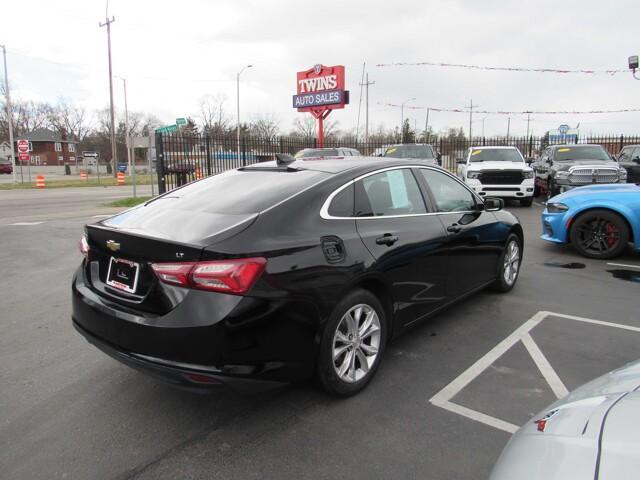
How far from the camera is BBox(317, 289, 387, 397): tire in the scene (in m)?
2.96

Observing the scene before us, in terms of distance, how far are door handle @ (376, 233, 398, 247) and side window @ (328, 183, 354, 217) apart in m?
0.28

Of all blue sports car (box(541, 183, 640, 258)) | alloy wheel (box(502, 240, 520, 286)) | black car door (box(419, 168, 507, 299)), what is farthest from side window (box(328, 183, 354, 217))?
blue sports car (box(541, 183, 640, 258))

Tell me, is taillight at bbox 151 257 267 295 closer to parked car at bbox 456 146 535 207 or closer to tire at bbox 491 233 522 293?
tire at bbox 491 233 522 293

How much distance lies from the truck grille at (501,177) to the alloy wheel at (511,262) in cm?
882

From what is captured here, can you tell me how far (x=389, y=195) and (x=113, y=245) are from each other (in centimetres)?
206

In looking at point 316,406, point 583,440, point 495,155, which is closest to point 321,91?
point 495,155

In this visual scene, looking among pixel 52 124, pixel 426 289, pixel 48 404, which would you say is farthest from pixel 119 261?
pixel 52 124

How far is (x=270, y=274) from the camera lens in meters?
2.62

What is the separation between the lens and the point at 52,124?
92750 millimetres

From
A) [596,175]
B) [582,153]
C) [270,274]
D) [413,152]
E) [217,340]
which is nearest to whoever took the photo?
[217,340]

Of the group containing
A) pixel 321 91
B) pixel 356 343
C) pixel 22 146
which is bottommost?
pixel 356 343

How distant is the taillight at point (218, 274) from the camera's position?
8.27 ft

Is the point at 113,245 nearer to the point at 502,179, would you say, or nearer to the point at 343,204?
the point at 343,204

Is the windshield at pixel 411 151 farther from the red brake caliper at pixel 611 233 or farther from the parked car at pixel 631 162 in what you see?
the red brake caliper at pixel 611 233
